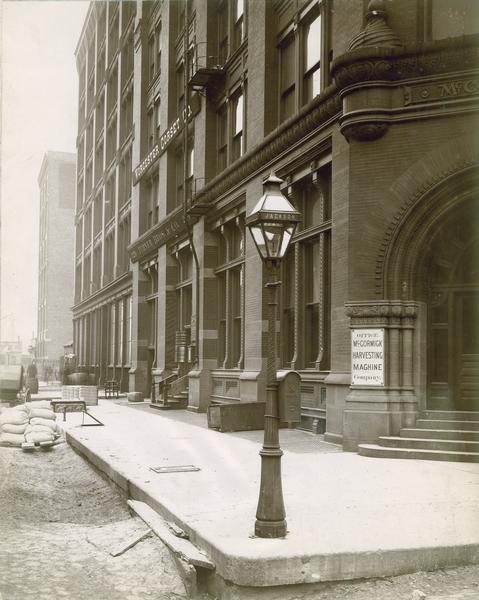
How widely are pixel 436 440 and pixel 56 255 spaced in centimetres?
6813

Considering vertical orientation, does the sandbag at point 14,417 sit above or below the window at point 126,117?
below

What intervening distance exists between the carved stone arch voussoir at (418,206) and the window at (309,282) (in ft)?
9.61

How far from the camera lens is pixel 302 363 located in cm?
1605

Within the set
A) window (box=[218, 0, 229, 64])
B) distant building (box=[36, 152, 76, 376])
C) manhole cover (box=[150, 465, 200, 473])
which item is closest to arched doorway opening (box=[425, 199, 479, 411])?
manhole cover (box=[150, 465, 200, 473])

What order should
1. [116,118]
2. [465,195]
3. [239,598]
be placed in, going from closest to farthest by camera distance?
1. [239,598]
2. [465,195]
3. [116,118]

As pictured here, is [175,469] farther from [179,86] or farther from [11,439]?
[179,86]

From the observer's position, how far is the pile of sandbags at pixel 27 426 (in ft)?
51.9

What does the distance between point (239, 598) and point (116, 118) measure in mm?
36735

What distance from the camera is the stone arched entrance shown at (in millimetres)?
11953

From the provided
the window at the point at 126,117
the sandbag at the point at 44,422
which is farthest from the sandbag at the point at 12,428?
the window at the point at 126,117

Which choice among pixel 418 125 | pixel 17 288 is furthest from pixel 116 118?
pixel 17 288

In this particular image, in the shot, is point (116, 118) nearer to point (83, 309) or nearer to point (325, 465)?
point (83, 309)

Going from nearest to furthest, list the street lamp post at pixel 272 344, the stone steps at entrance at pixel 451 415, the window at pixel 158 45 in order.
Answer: the street lamp post at pixel 272 344 → the stone steps at entrance at pixel 451 415 → the window at pixel 158 45

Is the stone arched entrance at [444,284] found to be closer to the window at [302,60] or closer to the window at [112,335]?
the window at [302,60]
